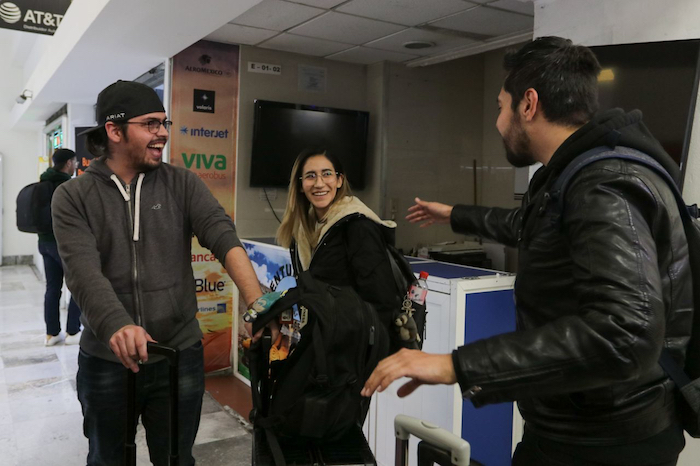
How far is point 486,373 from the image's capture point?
100 centimetres

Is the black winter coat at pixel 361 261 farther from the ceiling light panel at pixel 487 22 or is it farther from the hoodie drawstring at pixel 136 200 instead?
the ceiling light panel at pixel 487 22

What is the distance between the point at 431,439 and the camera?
1.22m

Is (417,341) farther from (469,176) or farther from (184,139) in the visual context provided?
(469,176)

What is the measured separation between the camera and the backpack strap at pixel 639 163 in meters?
1.08

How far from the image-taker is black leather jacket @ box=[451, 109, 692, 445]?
0.96m

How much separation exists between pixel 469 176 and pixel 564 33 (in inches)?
129

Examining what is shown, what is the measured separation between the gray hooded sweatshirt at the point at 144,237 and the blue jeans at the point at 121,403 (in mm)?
60

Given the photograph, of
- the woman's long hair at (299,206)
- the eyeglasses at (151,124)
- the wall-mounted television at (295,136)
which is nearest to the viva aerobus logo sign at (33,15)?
the wall-mounted television at (295,136)

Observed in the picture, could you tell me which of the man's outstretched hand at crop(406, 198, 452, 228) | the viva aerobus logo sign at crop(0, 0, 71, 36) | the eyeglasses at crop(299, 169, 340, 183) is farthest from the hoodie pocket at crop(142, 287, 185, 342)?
the viva aerobus logo sign at crop(0, 0, 71, 36)

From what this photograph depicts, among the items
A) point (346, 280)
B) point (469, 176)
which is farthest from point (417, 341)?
point (469, 176)

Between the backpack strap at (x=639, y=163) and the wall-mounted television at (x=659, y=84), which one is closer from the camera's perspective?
the backpack strap at (x=639, y=163)

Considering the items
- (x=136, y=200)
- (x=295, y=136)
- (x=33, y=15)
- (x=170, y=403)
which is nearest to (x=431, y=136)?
(x=295, y=136)

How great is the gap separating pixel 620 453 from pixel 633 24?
7.22 feet

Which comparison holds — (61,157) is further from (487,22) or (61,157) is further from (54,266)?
(487,22)
